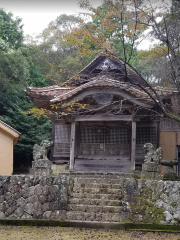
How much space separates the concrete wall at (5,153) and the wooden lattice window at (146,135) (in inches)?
251

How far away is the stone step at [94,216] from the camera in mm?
7820

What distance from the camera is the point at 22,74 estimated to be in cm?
2191

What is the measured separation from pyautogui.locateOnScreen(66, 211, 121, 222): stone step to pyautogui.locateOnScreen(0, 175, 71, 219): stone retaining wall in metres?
0.26

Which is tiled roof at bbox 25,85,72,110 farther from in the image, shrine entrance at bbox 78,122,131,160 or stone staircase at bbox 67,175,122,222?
stone staircase at bbox 67,175,122,222

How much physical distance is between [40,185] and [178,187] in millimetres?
3887

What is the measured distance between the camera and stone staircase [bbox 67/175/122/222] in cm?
792

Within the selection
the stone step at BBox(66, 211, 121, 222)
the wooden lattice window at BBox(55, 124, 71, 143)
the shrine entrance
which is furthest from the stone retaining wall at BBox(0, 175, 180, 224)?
the wooden lattice window at BBox(55, 124, 71, 143)

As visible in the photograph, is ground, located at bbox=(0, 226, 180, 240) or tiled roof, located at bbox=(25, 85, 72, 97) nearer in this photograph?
ground, located at bbox=(0, 226, 180, 240)

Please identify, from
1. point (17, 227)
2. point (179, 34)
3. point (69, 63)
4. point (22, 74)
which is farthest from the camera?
point (69, 63)

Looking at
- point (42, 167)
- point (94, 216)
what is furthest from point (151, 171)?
point (42, 167)

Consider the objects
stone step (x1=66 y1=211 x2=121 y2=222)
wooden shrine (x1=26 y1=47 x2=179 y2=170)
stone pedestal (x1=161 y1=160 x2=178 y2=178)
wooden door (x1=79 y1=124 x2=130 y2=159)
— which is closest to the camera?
stone step (x1=66 y1=211 x2=121 y2=222)

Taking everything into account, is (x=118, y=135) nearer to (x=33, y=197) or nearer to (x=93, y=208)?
(x=93, y=208)

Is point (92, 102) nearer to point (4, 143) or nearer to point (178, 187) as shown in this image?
point (4, 143)

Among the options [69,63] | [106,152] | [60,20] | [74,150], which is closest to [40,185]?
[74,150]
